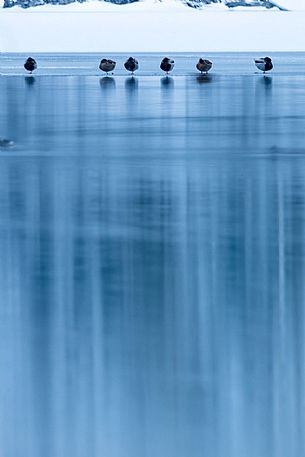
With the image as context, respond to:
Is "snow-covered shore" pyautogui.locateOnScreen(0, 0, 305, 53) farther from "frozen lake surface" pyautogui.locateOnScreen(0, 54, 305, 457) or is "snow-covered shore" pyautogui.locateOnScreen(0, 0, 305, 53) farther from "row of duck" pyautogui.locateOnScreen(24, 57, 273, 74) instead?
"frozen lake surface" pyautogui.locateOnScreen(0, 54, 305, 457)

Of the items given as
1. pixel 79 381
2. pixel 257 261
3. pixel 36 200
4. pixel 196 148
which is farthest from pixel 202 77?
pixel 79 381

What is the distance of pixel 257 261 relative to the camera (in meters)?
8.43

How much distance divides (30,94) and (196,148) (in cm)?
1360

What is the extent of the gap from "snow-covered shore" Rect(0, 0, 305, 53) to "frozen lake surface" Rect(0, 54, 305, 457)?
9953 cm

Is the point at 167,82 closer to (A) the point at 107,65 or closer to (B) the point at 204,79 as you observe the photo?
(B) the point at 204,79

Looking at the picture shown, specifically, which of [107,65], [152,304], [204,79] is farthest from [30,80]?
[152,304]

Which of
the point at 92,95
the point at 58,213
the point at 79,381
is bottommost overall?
the point at 79,381

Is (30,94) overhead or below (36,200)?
overhead

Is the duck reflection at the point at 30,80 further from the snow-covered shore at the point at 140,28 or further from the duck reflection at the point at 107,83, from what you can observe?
the snow-covered shore at the point at 140,28

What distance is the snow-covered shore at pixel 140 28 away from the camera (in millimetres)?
122438

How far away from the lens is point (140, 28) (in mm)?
136625

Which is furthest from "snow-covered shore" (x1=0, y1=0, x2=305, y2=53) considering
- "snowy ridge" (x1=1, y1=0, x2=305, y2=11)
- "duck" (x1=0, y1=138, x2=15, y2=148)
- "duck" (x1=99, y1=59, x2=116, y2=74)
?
"duck" (x1=0, y1=138, x2=15, y2=148)

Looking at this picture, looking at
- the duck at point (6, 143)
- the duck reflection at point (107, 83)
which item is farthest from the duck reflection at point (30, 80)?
the duck at point (6, 143)

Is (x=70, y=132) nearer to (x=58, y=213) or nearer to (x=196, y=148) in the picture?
(x=196, y=148)
